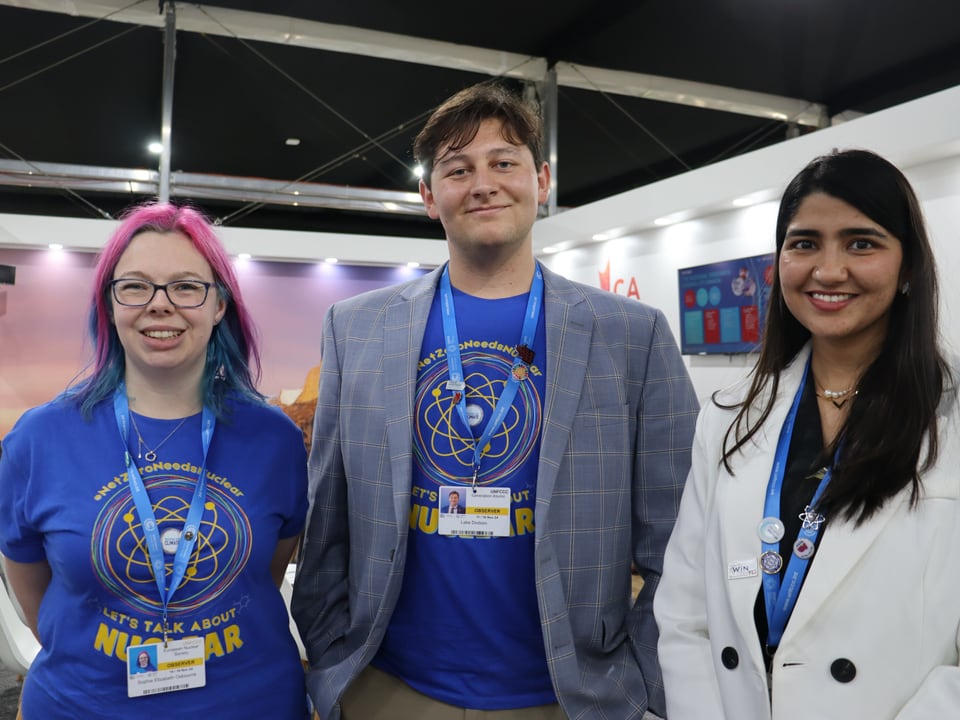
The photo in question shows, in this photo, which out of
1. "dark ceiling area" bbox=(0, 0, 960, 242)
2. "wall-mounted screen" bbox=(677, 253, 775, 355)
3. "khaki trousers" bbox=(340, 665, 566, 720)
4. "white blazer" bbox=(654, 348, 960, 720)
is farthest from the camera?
"dark ceiling area" bbox=(0, 0, 960, 242)

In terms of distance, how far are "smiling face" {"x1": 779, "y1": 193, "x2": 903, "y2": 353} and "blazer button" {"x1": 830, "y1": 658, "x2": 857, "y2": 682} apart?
0.54 meters

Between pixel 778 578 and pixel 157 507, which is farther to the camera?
pixel 157 507

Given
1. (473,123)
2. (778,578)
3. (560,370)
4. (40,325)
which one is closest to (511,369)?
(560,370)

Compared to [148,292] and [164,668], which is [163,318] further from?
[164,668]

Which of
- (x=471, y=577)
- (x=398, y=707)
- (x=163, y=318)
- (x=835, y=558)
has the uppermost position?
(x=163, y=318)

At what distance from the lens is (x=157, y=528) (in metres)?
1.54

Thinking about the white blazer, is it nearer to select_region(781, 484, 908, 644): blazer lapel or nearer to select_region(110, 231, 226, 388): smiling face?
select_region(781, 484, 908, 644): blazer lapel

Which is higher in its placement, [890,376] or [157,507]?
[890,376]

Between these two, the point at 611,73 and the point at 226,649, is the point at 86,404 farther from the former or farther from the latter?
the point at 611,73

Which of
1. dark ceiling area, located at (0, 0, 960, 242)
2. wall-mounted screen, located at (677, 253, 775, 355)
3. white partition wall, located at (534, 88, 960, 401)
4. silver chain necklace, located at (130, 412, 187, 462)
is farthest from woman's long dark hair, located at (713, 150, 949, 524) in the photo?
dark ceiling area, located at (0, 0, 960, 242)

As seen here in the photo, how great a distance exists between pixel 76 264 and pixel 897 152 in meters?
5.56

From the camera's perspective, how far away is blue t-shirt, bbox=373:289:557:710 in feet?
5.28

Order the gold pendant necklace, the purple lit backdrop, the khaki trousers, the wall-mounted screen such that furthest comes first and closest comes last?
1. the purple lit backdrop
2. the wall-mounted screen
3. the khaki trousers
4. the gold pendant necklace

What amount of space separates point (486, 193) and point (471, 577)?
85cm
